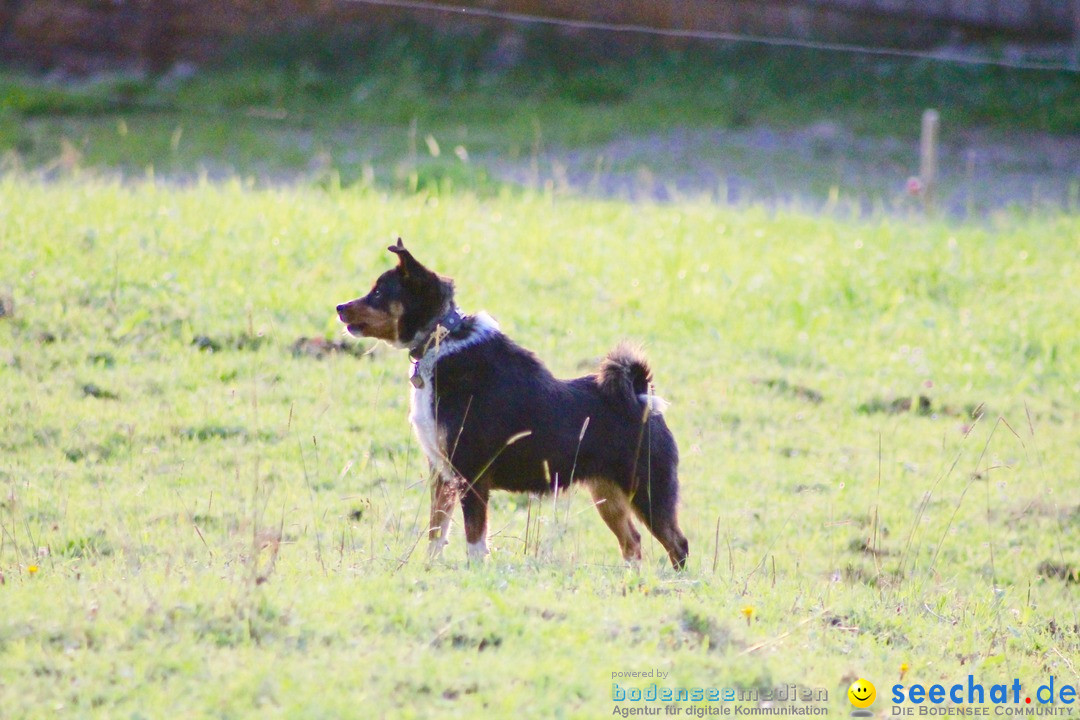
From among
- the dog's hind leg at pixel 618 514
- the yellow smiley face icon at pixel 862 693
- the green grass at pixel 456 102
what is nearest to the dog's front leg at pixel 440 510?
the dog's hind leg at pixel 618 514

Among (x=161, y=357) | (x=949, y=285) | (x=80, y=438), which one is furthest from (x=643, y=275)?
(x=80, y=438)

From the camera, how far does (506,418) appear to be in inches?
223

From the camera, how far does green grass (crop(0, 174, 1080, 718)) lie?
4.15 m

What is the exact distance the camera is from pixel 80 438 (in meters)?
6.89

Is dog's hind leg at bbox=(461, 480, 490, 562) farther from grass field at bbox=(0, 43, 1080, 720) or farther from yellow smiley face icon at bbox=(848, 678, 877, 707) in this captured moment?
yellow smiley face icon at bbox=(848, 678, 877, 707)

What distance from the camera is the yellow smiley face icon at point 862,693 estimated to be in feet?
13.6

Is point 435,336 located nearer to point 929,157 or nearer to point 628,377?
point 628,377

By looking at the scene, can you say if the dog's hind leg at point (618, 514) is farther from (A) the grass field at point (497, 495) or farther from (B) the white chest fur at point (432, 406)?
(B) the white chest fur at point (432, 406)

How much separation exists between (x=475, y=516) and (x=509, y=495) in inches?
60.5

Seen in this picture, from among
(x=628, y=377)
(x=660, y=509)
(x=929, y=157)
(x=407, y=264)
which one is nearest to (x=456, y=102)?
(x=929, y=157)

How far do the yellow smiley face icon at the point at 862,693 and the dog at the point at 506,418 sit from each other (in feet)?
5.14

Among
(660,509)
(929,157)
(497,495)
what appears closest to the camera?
(660,509)

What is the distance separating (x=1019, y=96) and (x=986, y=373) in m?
9.94

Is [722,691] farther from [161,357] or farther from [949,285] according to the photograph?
[949,285]
